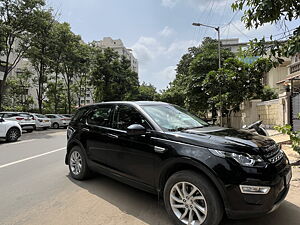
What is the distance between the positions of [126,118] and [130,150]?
2.09ft

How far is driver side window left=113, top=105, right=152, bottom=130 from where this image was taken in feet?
11.8

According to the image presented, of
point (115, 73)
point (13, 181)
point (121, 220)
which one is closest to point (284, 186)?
point (121, 220)

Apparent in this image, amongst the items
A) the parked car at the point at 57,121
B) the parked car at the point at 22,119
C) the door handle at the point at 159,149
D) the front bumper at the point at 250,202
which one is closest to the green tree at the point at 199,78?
the parked car at the point at 57,121

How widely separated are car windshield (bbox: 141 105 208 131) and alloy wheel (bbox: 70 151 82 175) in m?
2.02

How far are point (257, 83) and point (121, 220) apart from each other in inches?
455

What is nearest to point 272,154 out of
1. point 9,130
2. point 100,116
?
point 100,116

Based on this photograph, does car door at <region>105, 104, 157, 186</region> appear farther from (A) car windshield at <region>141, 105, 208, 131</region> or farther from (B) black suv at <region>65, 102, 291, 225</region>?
(A) car windshield at <region>141, 105, 208, 131</region>

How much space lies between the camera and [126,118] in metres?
3.85

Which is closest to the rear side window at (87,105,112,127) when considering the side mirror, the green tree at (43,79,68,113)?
the side mirror

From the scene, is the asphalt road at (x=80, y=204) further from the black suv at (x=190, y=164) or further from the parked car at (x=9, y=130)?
the parked car at (x=9, y=130)

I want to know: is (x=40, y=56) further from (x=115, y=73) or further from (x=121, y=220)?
(x=121, y=220)

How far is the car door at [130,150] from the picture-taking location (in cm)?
323

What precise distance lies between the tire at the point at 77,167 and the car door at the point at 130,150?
880 millimetres

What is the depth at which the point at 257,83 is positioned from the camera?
12.2 m
